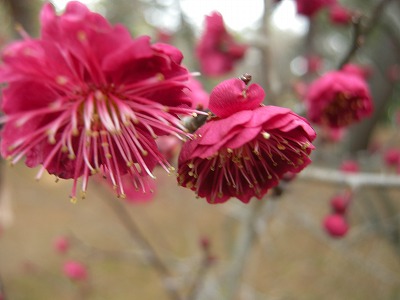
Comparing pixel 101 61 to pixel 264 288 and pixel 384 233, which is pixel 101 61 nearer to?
pixel 384 233

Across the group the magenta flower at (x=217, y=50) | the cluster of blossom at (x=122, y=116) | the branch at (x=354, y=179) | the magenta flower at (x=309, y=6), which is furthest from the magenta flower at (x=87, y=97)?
the magenta flower at (x=309, y=6)

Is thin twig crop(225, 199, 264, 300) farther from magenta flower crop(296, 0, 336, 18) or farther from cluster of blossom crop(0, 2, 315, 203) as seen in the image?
cluster of blossom crop(0, 2, 315, 203)

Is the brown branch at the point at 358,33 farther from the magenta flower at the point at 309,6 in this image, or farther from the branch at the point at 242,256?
the branch at the point at 242,256

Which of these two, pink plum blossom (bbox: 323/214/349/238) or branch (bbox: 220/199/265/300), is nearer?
pink plum blossom (bbox: 323/214/349/238)

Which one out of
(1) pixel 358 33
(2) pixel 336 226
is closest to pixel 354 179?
(2) pixel 336 226

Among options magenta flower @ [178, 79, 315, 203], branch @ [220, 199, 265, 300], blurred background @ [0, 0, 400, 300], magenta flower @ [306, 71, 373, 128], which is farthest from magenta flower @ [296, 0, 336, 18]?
magenta flower @ [178, 79, 315, 203]

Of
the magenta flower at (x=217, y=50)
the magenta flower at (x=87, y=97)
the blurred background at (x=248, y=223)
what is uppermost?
the magenta flower at (x=87, y=97)
